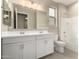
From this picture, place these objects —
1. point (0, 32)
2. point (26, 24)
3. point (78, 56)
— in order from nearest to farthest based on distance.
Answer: point (0, 32), point (26, 24), point (78, 56)

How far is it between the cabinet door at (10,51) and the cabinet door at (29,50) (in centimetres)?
11

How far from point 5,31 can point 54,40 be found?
794mm

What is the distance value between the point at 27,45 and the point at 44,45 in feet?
0.98

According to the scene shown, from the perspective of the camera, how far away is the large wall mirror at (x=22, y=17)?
132cm

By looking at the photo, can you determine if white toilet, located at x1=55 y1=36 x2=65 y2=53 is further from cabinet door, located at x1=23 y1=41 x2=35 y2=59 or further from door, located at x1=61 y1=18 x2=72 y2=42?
cabinet door, located at x1=23 y1=41 x2=35 y2=59

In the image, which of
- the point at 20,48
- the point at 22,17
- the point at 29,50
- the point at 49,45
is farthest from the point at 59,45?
the point at 22,17

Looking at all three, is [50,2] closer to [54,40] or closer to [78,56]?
[54,40]

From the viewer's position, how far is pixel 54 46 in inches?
63.9

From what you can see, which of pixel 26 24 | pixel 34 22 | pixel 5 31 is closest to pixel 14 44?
pixel 5 31

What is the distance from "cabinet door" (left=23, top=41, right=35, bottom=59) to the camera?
4.64 feet

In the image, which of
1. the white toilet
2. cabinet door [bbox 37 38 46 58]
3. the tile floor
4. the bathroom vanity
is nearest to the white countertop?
the bathroom vanity

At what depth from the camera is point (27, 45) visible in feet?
4.66

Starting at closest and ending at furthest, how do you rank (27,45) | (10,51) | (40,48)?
(10,51) < (27,45) < (40,48)

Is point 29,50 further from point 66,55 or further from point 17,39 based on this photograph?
point 66,55
